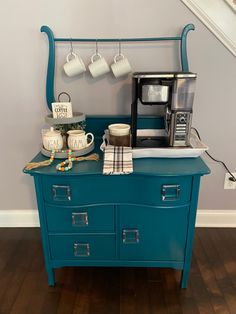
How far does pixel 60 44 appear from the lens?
1.45 metres

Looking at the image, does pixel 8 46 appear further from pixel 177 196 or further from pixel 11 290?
pixel 11 290

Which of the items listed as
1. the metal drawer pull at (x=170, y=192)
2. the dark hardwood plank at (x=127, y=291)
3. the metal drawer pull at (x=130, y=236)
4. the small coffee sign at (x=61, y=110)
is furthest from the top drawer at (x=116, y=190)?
the dark hardwood plank at (x=127, y=291)

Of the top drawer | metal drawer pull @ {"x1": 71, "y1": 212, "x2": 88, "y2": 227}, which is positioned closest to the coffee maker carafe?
the top drawer

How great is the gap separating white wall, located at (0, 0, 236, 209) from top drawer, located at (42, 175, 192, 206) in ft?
1.78

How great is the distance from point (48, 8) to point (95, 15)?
0.83 feet

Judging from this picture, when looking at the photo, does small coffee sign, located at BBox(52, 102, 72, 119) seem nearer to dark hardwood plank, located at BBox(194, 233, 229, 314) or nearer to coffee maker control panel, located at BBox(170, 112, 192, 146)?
coffee maker control panel, located at BBox(170, 112, 192, 146)

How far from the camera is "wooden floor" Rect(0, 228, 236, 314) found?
1307mm

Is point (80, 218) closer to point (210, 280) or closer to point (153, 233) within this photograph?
point (153, 233)

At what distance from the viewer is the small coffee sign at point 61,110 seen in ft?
4.37

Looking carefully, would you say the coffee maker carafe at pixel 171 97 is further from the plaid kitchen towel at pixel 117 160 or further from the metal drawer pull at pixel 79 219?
the metal drawer pull at pixel 79 219

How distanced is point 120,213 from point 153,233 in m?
0.20

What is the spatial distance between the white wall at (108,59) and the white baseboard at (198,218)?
258 mm

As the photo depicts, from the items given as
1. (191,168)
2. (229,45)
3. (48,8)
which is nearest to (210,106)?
(229,45)

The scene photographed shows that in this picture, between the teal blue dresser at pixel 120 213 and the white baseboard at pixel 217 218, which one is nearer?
the teal blue dresser at pixel 120 213
